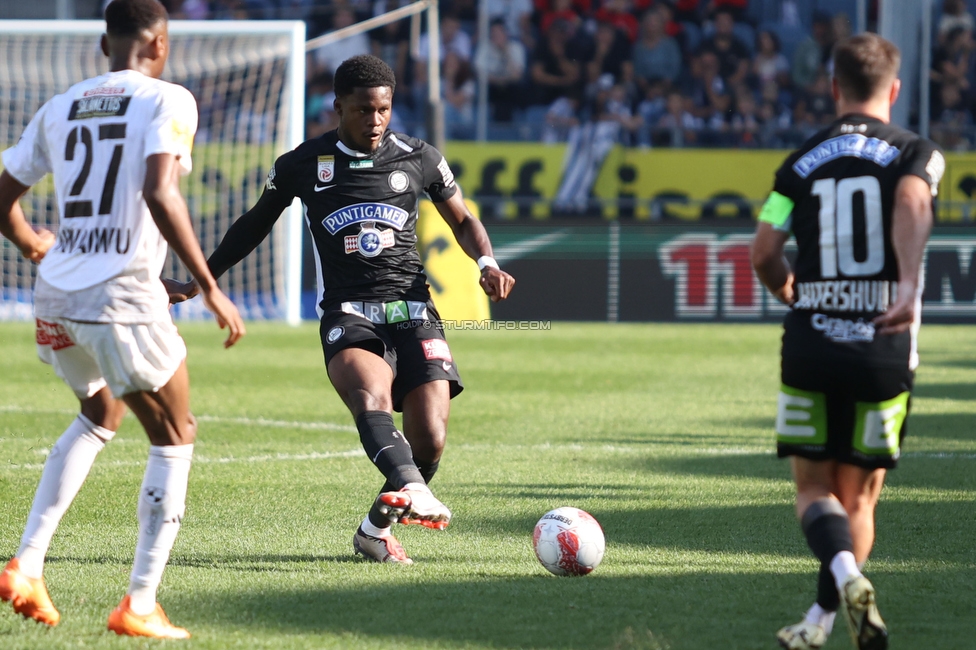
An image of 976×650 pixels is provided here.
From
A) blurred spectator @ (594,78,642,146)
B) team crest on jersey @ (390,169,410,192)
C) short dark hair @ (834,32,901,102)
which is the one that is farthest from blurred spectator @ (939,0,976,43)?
short dark hair @ (834,32,901,102)

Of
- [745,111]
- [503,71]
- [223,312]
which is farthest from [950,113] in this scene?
[223,312]

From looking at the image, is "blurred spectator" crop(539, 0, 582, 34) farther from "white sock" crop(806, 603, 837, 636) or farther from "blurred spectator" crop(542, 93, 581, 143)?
"white sock" crop(806, 603, 837, 636)

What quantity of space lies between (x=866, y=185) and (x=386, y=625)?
2006mm

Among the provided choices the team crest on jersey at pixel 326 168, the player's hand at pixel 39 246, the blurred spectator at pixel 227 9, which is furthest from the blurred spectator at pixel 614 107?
the player's hand at pixel 39 246

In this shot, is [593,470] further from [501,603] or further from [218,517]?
[501,603]

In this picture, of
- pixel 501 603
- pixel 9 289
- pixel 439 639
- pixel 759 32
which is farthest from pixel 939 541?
pixel 759 32

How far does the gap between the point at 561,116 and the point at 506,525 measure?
16.0m

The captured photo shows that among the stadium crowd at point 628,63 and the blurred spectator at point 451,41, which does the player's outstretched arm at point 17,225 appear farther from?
the blurred spectator at point 451,41

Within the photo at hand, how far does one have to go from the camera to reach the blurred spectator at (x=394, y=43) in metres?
21.8

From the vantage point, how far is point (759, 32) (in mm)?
22359

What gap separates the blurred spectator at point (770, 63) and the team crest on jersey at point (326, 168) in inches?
670

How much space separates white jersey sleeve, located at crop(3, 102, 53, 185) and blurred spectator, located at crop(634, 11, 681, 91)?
17.8 m

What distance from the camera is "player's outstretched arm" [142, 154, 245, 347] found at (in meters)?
3.80

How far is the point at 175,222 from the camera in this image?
12.5ft
